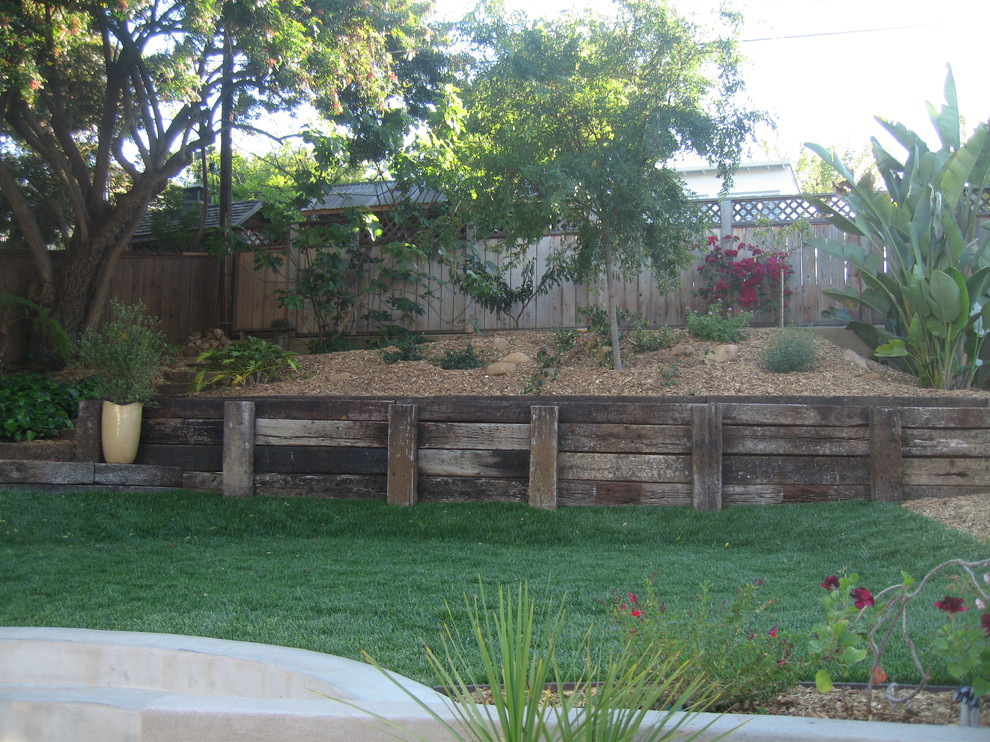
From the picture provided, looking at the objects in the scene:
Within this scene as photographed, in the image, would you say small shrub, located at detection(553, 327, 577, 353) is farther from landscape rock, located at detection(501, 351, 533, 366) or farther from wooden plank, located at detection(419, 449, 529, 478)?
wooden plank, located at detection(419, 449, 529, 478)

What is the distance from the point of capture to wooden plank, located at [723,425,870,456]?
6.23m

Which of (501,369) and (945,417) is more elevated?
(501,369)

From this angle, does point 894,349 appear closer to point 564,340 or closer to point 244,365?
point 564,340

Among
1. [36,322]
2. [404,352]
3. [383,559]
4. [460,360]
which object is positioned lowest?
[383,559]

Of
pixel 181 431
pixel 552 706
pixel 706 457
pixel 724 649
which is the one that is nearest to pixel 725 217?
pixel 706 457

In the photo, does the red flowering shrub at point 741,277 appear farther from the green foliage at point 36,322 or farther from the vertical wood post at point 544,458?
the green foliage at point 36,322

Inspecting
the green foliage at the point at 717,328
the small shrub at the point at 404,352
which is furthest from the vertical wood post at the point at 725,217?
the small shrub at the point at 404,352

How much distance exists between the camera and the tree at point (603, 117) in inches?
300

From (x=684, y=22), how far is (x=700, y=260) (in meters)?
3.39

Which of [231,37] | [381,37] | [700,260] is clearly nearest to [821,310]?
[700,260]

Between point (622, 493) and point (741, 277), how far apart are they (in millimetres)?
4536

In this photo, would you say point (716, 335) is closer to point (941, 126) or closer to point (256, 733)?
point (941, 126)

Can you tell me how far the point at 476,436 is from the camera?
663cm

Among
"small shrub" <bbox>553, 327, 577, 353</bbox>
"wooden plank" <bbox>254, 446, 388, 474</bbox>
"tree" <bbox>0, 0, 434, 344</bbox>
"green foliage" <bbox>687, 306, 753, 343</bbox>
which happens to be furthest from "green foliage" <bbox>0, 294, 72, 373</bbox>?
"green foliage" <bbox>687, 306, 753, 343</bbox>
